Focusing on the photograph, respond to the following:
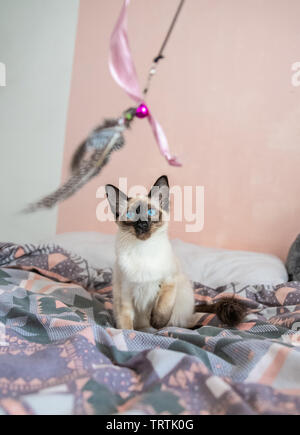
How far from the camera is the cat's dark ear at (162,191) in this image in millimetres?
1213

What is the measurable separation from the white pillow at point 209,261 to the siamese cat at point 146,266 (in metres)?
0.63

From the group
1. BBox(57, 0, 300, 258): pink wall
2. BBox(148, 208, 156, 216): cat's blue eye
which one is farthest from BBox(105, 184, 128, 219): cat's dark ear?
→ BBox(57, 0, 300, 258): pink wall

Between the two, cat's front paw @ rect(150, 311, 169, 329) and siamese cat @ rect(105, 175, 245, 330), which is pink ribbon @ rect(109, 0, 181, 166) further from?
cat's front paw @ rect(150, 311, 169, 329)

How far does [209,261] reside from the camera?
6.84 ft

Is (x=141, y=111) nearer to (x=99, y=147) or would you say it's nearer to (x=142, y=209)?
(x=99, y=147)

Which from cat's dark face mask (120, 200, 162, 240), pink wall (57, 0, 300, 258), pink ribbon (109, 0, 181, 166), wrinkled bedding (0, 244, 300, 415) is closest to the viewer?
pink ribbon (109, 0, 181, 166)

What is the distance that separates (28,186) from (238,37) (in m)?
1.78

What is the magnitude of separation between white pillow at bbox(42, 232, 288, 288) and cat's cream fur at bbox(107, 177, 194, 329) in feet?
2.23

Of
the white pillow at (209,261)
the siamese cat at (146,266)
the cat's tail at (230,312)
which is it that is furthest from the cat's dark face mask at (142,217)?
the white pillow at (209,261)

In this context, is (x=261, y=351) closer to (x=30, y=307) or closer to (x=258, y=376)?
(x=258, y=376)

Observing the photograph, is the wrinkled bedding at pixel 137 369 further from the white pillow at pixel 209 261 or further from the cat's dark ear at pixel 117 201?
the white pillow at pixel 209 261

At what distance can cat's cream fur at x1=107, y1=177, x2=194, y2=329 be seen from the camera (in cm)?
122

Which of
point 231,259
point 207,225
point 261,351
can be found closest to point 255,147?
point 207,225

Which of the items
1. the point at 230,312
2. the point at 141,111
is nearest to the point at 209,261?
the point at 230,312
